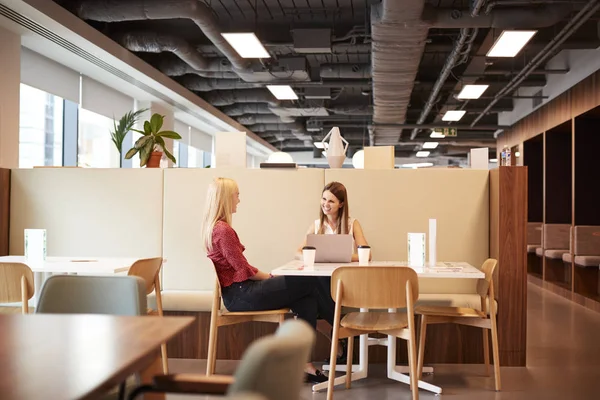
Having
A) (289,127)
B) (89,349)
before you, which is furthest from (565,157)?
(89,349)

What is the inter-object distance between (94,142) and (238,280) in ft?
23.8

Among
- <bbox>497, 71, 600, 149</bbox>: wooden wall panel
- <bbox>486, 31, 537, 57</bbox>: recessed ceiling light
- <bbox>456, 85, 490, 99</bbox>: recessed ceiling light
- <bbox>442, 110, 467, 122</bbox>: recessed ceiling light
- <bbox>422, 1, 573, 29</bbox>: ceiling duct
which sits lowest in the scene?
<bbox>497, 71, 600, 149</bbox>: wooden wall panel

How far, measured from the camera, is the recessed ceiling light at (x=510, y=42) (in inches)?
278

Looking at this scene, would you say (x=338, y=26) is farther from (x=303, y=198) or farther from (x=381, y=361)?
(x=381, y=361)

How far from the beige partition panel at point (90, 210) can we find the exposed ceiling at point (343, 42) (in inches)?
96.8

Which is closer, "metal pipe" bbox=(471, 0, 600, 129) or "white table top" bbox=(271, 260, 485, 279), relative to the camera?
"white table top" bbox=(271, 260, 485, 279)

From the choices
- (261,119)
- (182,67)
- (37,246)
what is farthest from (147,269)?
(261,119)

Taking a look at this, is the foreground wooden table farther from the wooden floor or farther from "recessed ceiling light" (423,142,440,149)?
"recessed ceiling light" (423,142,440,149)

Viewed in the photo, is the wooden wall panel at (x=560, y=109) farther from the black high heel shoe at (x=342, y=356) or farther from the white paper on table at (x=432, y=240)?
the black high heel shoe at (x=342, y=356)

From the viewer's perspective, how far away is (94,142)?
10750 millimetres

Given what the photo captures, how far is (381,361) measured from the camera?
4.98m

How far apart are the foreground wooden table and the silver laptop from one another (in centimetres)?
230

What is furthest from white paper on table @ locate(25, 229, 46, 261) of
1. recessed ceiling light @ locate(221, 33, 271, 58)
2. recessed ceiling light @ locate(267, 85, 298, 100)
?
recessed ceiling light @ locate(267, 85, 298, 100)

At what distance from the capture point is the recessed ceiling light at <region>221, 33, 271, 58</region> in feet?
23.9
